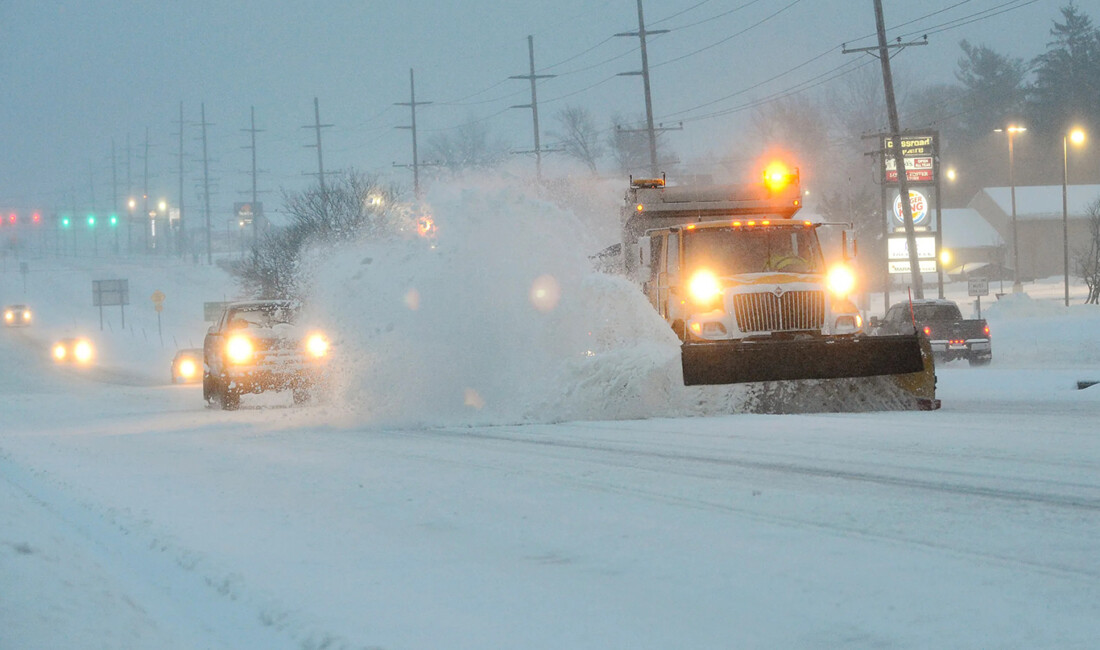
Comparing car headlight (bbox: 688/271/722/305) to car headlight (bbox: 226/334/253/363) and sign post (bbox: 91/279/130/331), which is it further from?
sign post (bbox: 91/279/130/331)

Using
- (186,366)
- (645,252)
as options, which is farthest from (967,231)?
(645,252)

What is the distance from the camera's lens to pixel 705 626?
4.99 m

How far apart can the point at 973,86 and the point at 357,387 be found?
357 ft

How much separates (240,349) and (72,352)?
1569 inches

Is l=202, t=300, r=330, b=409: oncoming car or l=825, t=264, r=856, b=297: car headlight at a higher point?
l=825, t=264, r=856, b=297: car headlight

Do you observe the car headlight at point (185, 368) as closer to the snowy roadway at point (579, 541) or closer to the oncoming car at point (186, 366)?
the oncoming car at point (186, 366)

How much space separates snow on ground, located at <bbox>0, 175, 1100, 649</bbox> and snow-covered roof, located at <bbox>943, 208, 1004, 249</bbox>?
74.1 metres

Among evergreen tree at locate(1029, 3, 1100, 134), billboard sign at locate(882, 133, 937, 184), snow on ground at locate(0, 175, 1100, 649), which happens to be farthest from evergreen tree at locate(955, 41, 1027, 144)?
snow on ground at locate(0, 175, 1100, 649)

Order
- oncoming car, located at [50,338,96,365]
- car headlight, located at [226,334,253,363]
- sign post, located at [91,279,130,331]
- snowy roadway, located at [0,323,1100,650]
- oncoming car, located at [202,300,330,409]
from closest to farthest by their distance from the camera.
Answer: snowy roadway, located at [0,323,1100,650]
oncoming car, located at [202,300,330,409]
car headlight, located at [226,334,253,363]
oncoming car, located at [50,338,96,365]
sign post, located at [91,279,130,331]

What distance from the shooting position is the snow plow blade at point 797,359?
1280 cm

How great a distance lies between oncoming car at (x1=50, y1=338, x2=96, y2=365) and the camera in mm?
51781

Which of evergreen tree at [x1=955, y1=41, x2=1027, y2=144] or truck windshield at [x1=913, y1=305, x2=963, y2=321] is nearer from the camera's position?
truck windshield at [x1=913, y1=305, x2=963, y2=321]

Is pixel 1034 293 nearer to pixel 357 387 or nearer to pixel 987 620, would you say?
pixel 357 387

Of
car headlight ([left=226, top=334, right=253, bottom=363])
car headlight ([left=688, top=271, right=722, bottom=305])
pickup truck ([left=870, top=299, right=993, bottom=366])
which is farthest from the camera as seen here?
pickup truck ([left=870, top=299, right=993, bottom=366])
